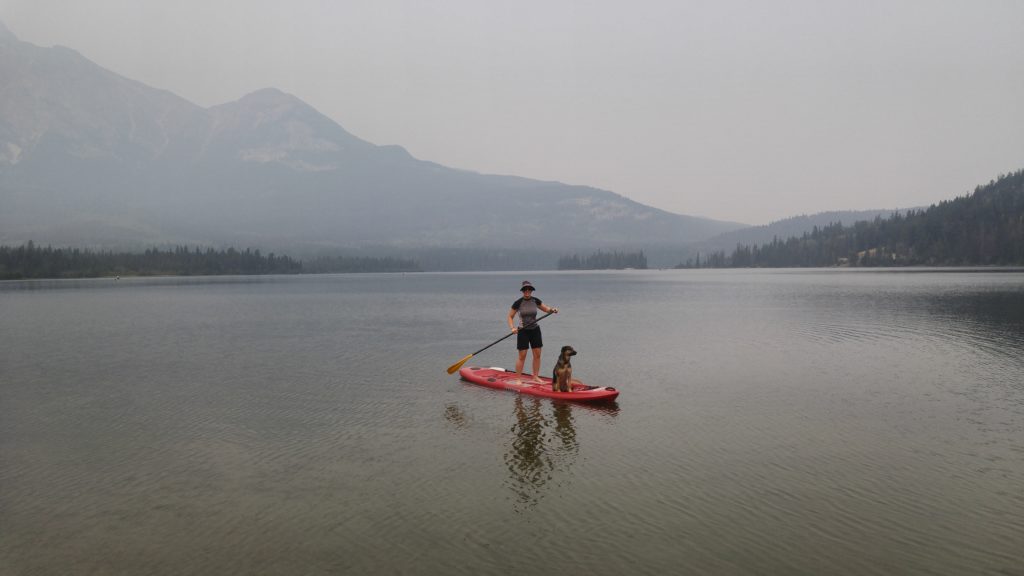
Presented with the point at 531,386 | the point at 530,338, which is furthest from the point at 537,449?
the point at 530,338

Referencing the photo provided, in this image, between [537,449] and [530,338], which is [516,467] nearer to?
[537,449]

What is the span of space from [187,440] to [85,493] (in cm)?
410

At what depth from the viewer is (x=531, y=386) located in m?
22.3

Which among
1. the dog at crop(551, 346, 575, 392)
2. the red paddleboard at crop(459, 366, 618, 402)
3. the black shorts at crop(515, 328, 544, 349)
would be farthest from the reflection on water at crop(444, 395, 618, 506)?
the black shorts at crop(515, 328, 544, 349)

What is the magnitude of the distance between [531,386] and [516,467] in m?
8.55

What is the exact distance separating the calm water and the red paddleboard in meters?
0.53

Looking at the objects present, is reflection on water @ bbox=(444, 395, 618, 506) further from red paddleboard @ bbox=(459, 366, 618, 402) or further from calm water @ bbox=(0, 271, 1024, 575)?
red paddleboard @ bbox=(459, 366, 618, 402)

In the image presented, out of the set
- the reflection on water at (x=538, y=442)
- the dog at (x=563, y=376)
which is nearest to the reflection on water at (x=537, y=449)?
the reflection on water at (x=538, y=442)

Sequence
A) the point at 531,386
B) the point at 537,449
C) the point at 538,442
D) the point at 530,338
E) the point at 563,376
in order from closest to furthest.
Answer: the point at 537,449, the point at 538,442, the point at 563,376, the point at 531,386, the point at 530,338

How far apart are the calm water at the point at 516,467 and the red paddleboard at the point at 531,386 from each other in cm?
53

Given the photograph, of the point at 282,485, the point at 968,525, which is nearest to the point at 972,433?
the point at 968,525

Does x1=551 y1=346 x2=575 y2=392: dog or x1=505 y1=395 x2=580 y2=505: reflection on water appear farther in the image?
x1=551 y1=346 x2=575 y2=392: dog

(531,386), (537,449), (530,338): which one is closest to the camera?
(537,449)

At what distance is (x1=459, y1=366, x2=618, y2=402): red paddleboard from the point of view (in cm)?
2008
